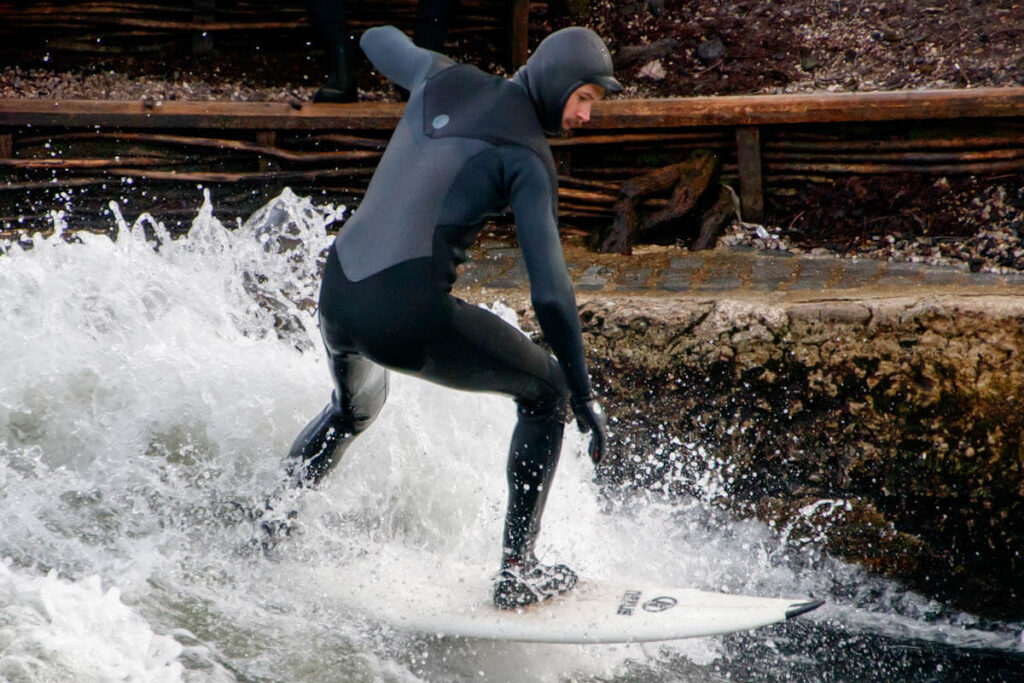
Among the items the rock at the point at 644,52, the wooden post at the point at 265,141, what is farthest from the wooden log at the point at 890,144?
the wooden post at the point at 265,141

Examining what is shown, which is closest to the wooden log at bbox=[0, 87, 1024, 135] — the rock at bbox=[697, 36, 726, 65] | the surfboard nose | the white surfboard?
the rock at bbox=[697, 36, 726, 65]

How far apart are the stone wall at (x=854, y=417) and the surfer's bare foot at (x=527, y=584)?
1.38m

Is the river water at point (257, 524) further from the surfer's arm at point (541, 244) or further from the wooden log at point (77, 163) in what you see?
the wooden log at point (77, 163)

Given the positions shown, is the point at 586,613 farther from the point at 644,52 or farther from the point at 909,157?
the point at 644,52

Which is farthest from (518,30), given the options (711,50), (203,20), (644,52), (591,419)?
(591,419)

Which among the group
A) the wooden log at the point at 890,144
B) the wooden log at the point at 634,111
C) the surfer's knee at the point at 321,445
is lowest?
the surfer's knee at the point at 321,445

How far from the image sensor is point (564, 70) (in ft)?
10.2

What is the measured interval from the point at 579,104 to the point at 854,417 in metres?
→ 2.31

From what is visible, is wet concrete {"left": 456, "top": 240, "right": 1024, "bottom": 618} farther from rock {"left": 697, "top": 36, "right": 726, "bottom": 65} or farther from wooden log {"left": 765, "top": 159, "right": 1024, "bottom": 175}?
rock {"left": 697, "top": 36, "right": 726, "bottom": 65}

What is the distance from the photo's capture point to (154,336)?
4.86m

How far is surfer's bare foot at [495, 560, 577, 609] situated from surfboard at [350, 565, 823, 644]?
0.02 m

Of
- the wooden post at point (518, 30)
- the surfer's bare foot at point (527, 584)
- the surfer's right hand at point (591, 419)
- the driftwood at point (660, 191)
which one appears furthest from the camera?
the wooden post at point (518, 30)

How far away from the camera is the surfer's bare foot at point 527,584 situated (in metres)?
3.61

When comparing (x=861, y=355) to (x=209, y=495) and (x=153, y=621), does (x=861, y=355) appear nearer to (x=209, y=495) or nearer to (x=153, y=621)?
(x=209, y=495)
